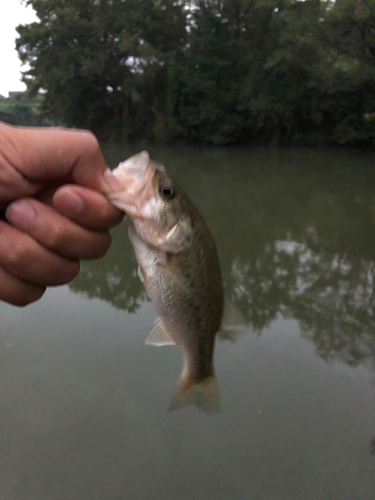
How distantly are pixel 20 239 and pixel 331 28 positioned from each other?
800 inches

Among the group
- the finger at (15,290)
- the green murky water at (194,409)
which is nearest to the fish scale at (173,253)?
the finger at (15,290)

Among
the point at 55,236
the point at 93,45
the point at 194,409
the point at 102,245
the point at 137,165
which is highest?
the point at 137,165

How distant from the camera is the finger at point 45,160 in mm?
1283

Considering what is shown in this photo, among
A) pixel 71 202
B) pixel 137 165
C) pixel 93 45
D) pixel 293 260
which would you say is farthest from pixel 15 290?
pixel 93 45

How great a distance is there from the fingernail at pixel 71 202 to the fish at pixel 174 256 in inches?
4.6

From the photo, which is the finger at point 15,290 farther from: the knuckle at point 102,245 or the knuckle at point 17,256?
the knuckle at point 102,245

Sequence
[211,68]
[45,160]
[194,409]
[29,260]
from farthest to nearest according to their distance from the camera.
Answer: [211,68]
[194,409]
[29,260]
[45,160]

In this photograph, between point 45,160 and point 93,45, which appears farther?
point 93,45

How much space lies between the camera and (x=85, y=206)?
1.36m

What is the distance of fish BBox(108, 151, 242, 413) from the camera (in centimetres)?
135

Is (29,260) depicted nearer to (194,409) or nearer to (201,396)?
(201,396)

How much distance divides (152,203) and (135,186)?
9 cm

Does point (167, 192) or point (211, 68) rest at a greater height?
point (167, 192)

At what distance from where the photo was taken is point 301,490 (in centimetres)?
228
